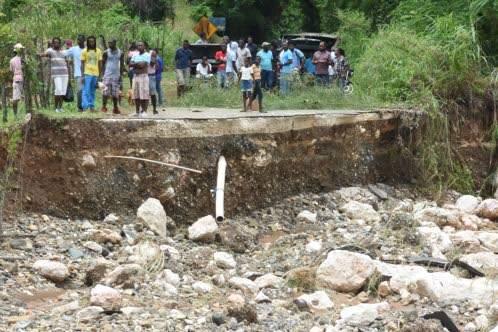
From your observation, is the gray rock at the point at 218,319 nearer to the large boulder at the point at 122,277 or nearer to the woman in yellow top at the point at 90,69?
the large boulder at the point at 122,277

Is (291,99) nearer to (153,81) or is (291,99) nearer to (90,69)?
(153,81)

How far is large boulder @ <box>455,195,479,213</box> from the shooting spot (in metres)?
13.3

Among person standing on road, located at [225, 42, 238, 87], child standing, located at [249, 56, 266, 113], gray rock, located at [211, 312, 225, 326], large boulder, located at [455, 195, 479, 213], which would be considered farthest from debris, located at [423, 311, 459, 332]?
person standing on road, located at [225, 42, 238, 87]

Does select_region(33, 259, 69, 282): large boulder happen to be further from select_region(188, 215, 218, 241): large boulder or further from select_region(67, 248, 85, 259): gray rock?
select_region(188, 215, 218, 241): large boulder

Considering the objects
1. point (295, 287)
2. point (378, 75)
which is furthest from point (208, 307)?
point (378, 75)

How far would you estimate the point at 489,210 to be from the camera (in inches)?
510

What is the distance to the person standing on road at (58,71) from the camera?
1240 centimetres

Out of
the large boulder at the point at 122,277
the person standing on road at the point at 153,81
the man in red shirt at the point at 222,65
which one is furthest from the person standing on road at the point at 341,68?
the large boulder at the point at 122,277

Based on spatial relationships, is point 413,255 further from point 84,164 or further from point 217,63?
point 217,63

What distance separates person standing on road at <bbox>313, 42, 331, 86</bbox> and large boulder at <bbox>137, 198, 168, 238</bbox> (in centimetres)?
730

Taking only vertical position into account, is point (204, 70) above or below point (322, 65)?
below

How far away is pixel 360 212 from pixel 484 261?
3239 millimetres

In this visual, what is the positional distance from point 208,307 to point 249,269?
1759 mm

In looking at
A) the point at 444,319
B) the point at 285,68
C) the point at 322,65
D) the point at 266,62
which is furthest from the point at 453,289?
the point at 322,65
